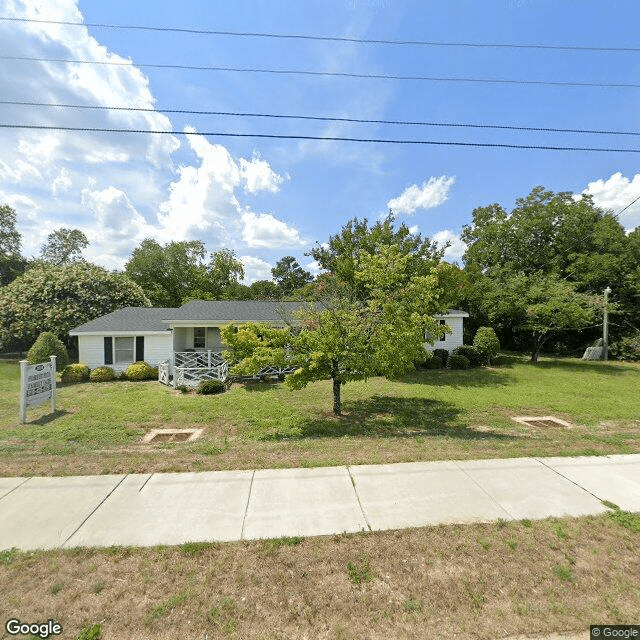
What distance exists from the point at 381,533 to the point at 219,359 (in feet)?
45.5

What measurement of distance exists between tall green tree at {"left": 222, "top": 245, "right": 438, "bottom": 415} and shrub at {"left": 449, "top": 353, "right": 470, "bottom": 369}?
10796 mm

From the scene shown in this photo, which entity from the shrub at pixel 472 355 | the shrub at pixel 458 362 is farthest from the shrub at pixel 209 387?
the shrub at pixel 472 355

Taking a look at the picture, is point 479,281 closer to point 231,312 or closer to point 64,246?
point 231,312

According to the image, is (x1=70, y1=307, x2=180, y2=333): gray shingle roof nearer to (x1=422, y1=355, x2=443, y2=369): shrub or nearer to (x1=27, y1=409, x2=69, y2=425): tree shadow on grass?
(x1=27, y1=409, x2=69, y2=425): tree shadow on grass

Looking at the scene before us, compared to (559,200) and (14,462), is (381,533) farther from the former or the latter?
(559,200)

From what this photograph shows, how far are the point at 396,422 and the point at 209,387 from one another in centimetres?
737

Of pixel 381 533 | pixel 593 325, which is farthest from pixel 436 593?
pixel 593 325

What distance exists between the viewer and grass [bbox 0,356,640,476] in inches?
226

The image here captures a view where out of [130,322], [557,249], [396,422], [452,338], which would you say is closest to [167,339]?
[130,322]

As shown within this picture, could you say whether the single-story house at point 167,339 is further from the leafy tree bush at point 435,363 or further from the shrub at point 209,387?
the leafy tree bush at point 435,363

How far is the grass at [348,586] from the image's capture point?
2.49 m

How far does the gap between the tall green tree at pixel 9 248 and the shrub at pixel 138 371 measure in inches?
1082

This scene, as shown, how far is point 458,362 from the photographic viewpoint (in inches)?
738

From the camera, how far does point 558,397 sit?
39.0ft
